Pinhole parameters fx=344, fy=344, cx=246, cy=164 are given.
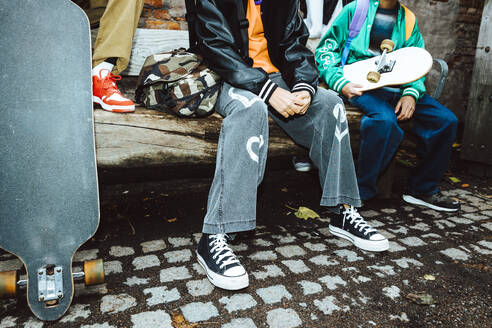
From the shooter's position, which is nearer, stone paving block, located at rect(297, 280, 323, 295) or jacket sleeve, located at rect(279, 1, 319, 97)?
stone paving block, located at rect(297, 280, 323, 295)

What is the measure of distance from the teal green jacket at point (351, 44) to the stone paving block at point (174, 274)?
1.57 m

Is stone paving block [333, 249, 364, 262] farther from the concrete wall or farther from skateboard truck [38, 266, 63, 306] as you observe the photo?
the concrete wall

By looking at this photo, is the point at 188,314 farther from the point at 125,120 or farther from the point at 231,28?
the point at 231,28

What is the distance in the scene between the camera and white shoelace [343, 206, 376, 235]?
→ 1.92 metres

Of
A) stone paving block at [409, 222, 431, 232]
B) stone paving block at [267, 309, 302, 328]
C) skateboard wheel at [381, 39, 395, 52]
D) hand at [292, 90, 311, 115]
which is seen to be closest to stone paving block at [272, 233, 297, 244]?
stone paving block at [267, 309, 302, 328]

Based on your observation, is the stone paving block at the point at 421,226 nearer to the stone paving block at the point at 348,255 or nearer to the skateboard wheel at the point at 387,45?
the stone paving block at the point at 348,255

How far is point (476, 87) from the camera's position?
337 centimetres

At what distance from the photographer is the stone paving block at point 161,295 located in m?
1.41

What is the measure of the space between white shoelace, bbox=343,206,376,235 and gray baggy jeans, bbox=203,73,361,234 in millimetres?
86

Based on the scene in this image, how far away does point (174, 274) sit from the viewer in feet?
5.30

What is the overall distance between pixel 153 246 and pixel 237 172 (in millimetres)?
701

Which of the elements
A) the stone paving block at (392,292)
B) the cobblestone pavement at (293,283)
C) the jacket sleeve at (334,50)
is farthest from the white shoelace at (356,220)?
the jacket sleeve at (334,50)

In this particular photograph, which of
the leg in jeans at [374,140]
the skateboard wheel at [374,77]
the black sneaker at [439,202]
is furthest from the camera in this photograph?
the black sneaker at [439,202]

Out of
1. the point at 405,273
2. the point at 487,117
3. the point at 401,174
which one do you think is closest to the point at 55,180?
the point at 405,273
